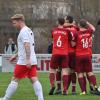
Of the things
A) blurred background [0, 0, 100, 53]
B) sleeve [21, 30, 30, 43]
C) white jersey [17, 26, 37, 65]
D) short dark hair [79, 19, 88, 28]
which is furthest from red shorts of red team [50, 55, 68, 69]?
blurred background [0, 0, 100, 53]

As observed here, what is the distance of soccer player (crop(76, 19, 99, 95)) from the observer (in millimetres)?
16547

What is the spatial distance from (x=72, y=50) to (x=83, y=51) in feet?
1.13

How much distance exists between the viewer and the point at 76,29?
55.0 feet

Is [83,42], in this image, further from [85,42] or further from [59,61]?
[59,61]

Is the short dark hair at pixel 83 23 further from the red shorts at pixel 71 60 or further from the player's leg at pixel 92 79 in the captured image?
the player's leg at pixel 92 79

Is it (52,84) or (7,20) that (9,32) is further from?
(52,84)

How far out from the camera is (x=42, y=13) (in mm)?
54188

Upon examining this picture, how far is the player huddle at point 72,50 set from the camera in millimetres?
16562

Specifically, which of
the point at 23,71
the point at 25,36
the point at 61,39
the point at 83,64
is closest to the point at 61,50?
the point at 61,39

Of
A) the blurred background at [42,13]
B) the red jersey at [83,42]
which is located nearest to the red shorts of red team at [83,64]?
the red jersey at [83,42]

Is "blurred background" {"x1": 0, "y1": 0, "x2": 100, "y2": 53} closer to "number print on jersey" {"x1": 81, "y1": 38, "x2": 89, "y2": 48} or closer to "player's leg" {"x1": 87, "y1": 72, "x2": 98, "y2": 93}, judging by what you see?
"player's leg" {"x1": 87, "y1": 72, "x2": 98, "y2": 93}

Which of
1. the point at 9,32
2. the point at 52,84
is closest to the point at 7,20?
the point at 9,32

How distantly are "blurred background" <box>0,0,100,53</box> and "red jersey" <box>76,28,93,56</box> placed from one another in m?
35.0

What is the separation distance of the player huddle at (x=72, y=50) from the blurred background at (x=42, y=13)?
34.8 m
